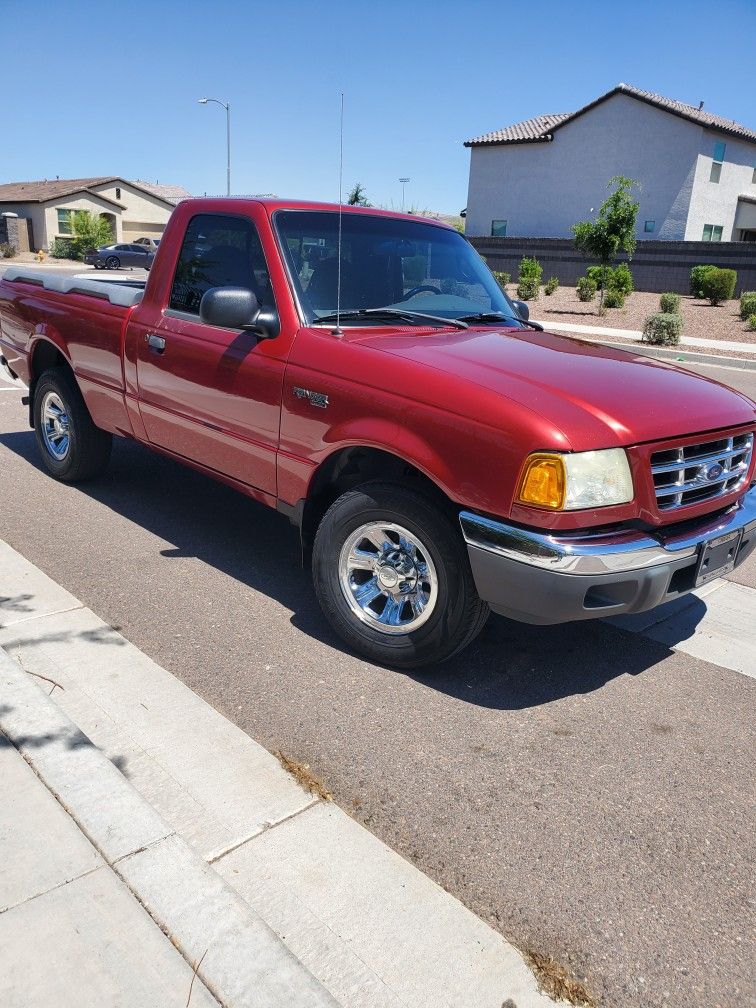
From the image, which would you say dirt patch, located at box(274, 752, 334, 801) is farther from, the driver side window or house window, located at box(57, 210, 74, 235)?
house window, located at box(57, 210, 74, 235)

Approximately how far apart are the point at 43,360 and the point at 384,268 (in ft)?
9.98

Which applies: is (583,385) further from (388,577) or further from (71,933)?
(71,933)

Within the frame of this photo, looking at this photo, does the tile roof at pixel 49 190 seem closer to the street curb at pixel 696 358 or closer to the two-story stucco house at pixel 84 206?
the two-story stucco house at pixel 84 206

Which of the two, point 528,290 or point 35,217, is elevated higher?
point 35,217

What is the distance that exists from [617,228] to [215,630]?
88.6 ft

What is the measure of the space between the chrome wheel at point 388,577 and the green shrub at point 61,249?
5842 cm

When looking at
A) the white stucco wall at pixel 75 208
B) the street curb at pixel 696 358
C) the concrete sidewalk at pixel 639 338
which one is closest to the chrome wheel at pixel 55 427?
the street curb at pixel 696 358

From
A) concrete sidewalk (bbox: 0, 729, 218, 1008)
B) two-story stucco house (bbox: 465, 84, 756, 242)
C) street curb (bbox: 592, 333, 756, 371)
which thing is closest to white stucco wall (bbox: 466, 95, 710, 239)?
two-story stucco house (bbox: 465, 84, 756, 242)

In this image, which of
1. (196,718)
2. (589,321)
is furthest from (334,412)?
(589,321)

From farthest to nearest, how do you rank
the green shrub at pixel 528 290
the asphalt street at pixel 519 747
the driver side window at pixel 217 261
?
the green shrub at pixel 528 290 → the driver side window at pixel 217 261 → the asphalt street at pixel 519 747

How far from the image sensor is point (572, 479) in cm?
305

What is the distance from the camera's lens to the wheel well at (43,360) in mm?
6020

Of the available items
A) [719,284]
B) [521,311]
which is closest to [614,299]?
[719,284]

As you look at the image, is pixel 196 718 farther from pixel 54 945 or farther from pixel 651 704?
pixel 651 704
